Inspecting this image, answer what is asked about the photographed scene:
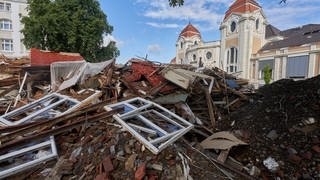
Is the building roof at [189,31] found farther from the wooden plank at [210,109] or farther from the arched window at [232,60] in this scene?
the wooden plank at [210,109]

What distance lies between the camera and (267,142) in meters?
3.75

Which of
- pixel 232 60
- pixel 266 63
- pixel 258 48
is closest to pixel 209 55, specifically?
pixel 232 60

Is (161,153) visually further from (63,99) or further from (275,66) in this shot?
(275,66)

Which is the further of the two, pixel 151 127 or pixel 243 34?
pixel 243 34

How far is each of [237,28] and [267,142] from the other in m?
32.9

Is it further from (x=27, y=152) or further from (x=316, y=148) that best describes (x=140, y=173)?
(x=316, y=148)

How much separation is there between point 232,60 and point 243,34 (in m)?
4.70

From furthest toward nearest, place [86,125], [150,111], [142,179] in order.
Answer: [150,111], [86,125], [142,179]

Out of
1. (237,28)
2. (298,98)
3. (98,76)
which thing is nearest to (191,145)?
(298,98)

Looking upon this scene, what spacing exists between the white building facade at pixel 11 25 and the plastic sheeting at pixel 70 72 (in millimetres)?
23295

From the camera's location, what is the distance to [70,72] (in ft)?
21.9

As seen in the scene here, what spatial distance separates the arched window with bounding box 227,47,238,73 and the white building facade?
29188 mm

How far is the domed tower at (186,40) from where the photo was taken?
44.7 meters

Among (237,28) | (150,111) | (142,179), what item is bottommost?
(142,179)
